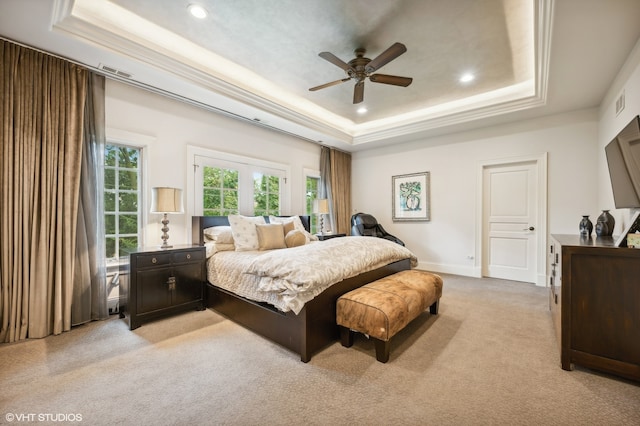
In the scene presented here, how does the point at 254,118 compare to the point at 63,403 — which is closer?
the point at 63,403

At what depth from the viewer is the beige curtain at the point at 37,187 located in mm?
2373

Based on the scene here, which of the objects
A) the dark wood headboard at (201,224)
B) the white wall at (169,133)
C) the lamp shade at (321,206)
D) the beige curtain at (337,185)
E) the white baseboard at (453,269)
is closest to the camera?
the white wall at (169,133)

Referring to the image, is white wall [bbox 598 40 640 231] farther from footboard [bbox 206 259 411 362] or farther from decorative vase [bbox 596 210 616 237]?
footboard [bbox 206 259 411 362]

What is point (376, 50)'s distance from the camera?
117 inches

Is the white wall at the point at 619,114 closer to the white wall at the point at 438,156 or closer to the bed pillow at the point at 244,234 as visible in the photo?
the white wall at the point at 438,156

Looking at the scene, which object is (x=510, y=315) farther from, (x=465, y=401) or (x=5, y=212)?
(x=5, y=212)

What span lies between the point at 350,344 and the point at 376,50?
2966 millimetres

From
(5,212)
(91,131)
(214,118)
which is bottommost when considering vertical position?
(5,212)

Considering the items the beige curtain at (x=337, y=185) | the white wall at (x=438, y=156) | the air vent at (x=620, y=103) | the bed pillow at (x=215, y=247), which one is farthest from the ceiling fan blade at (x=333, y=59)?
the beige curtain at (x=337, y=185)

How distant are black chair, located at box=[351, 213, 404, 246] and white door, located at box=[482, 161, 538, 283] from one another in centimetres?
163

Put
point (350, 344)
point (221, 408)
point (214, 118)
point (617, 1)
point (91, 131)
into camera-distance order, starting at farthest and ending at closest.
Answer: point (214, 118)
point (91, 131)
point (350, 344)
point (617, 1)
point (221, 408)

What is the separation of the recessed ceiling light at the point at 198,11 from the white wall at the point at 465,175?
427 cm

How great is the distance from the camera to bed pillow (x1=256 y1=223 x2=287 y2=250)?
339 cm

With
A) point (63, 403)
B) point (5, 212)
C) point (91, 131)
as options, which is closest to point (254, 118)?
point (91, 131)
